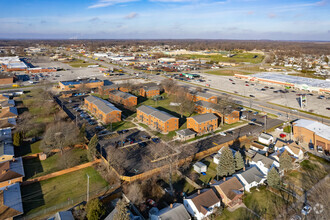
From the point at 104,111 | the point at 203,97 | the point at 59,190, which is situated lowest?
the point at 59,190

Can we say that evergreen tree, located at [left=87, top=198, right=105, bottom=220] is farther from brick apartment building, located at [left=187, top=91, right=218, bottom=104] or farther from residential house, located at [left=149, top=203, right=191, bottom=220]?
brick apartment building, located at [left=187, top=91, right=218, bottom=104]

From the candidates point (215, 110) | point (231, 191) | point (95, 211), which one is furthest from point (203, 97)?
point (95, 211)

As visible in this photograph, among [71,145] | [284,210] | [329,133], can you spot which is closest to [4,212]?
[71,145]

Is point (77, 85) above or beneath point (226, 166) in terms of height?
above

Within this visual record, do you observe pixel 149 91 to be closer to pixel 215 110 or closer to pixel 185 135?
pixel 215 110

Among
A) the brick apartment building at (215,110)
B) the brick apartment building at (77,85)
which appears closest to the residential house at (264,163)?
the brick apartment building at (215,110)

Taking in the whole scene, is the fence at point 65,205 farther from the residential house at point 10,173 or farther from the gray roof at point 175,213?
the gray roof at point 175,213
